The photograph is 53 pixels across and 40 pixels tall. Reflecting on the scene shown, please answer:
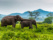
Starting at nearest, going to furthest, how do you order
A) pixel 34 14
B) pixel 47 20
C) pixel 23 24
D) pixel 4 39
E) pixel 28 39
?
1. pixel 4 39
2. pixel 28 39
3. pixel 23 24
4. pixel 47 20
5. pixel 34 14

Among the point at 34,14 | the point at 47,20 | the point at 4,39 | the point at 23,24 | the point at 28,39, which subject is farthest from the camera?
Result: the point at 34,14

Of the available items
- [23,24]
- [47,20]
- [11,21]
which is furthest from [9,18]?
[47,20]

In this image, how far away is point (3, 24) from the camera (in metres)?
17.2

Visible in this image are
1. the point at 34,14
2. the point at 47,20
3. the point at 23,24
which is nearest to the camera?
the point at 23,24

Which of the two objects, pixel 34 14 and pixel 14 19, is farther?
pixel 34 14

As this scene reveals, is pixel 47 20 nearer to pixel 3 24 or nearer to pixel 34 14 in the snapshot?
pixel 34 14

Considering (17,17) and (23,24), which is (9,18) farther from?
(23,24)

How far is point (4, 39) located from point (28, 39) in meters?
1.38

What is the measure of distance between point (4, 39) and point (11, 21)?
10.8 metres

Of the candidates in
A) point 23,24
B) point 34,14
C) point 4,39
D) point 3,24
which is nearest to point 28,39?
point 4,39

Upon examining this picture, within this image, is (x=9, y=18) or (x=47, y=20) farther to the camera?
(x=47, y=20)

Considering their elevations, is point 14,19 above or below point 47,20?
above

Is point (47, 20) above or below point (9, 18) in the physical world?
below

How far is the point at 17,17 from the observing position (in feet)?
57.1
